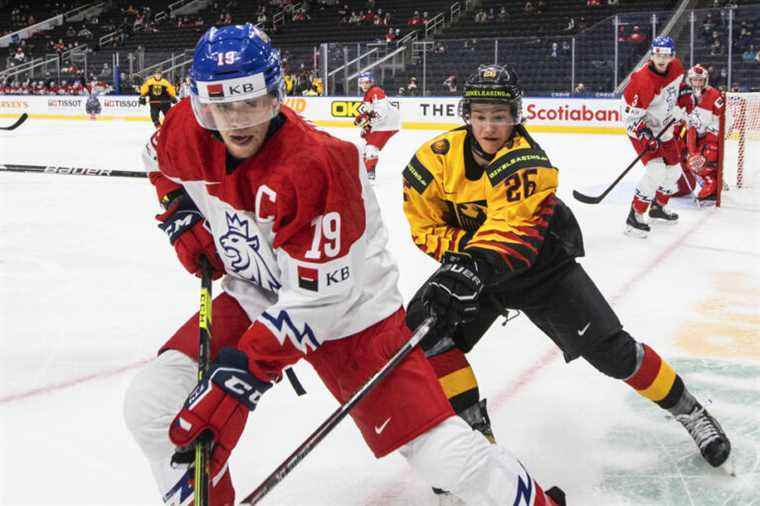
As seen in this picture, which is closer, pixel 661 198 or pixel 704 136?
pixel 661 198

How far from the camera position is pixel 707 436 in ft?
7.38

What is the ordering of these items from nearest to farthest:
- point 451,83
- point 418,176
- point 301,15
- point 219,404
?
point 219,404 < point 418,176 < point 451,83 < point 301,15

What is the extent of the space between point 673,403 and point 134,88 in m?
16.2

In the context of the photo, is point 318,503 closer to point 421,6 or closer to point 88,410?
point 88,410

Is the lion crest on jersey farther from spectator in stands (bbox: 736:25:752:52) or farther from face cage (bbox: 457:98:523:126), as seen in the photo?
spectator in stands (bbox: 736:25:752:52)

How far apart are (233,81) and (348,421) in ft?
4.29

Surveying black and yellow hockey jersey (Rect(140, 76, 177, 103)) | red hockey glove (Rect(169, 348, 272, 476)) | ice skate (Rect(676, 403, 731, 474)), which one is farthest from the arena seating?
red hockey glove (Rect(169, 348, 272, 476))

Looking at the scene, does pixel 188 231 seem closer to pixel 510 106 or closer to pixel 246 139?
pixel 246 139

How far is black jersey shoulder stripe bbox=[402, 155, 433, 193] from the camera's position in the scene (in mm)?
2205

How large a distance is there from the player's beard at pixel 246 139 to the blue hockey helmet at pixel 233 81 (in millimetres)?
16

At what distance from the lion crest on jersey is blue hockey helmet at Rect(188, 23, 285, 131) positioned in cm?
20

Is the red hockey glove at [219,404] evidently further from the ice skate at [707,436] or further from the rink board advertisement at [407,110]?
the rink board advertisement at [407,110]

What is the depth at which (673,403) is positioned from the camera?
2.29m

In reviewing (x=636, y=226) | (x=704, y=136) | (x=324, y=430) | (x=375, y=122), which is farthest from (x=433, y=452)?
(x=375, y=122)
